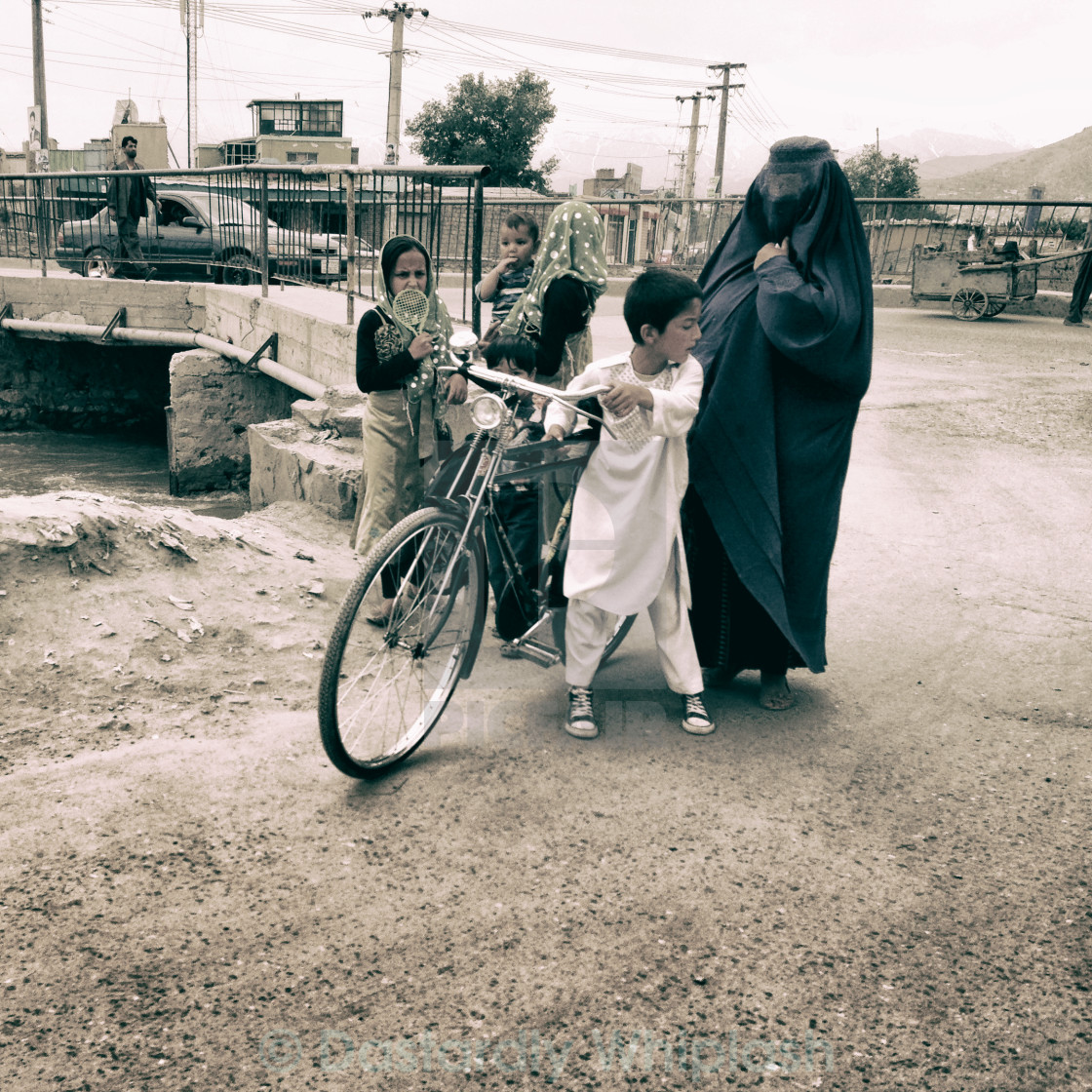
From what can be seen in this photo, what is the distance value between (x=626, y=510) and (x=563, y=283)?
114 cm

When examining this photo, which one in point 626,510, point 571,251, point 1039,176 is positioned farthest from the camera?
point 1039,176

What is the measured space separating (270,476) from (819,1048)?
5199mm

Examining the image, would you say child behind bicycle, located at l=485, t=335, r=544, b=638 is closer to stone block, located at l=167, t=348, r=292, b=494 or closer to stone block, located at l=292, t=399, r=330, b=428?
stone block, located at l=292, t=399, r=330, b=428

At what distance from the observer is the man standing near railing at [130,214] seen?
12.1 meters

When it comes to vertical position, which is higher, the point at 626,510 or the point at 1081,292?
the point at 1081,292

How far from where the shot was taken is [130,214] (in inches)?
481

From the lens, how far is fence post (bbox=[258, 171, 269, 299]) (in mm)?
8578

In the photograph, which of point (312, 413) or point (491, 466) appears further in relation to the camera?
point (312, 413)

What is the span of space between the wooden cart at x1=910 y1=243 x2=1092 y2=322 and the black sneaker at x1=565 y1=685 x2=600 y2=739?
11894 millimetres

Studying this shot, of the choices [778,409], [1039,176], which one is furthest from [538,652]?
[1039,176]

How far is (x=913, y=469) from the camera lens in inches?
230

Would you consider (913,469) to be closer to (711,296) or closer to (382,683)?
(711,296)

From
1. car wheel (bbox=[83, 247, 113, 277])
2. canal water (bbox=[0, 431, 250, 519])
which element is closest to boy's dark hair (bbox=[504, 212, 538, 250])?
canal water (bbox=[0, 431, 250, 519])

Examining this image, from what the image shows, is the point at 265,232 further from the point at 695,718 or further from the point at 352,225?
the point at 695,718
